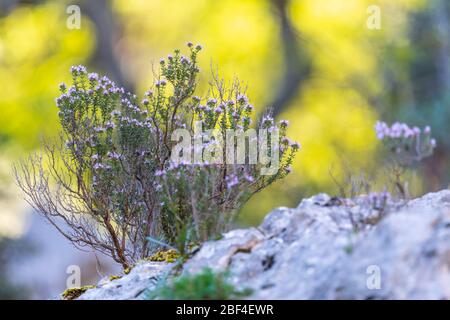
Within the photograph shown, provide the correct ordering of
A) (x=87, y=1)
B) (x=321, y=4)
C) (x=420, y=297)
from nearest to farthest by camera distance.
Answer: (x=420, y=297) → (x=87, y=1) → (x=321, y=4)

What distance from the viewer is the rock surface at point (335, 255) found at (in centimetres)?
440

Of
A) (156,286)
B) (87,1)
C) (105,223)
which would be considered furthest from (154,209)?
(87,1)

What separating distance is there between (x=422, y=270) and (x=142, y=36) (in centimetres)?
2059

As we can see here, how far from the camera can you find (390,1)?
23.4 m

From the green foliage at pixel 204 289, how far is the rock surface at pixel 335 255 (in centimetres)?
14

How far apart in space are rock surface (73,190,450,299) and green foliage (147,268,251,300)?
0.14 metres

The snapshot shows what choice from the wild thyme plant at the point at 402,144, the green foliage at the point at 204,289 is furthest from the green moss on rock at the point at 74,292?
the wild thyme plant at the point at 402,144


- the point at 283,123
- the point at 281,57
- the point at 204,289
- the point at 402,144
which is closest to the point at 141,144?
the point at 283,123

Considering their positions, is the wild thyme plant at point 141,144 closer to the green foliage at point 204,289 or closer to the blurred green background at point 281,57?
the green foliage at point 204,289

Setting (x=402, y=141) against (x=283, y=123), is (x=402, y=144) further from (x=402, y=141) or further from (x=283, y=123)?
(x=283, y=123)

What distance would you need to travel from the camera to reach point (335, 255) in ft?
15.2

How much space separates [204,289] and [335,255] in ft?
2.59
